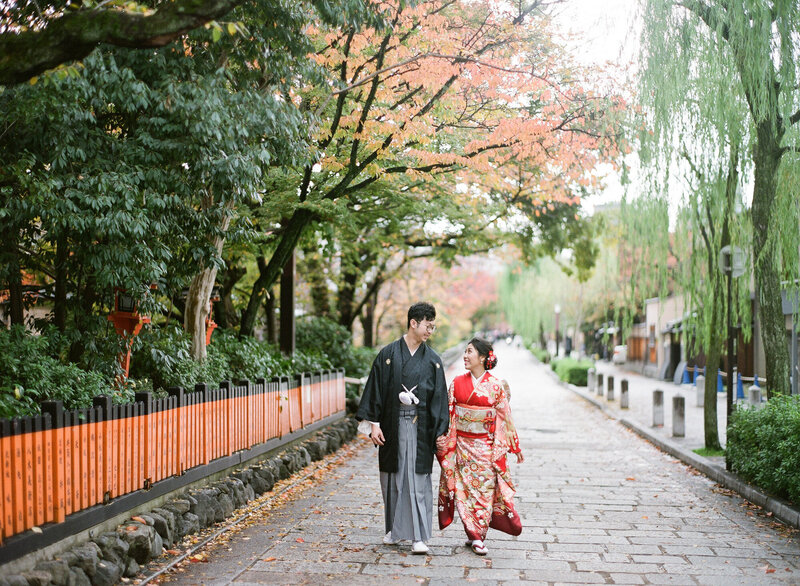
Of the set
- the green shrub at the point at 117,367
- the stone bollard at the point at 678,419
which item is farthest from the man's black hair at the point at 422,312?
the stone bollard at the point at 678,419

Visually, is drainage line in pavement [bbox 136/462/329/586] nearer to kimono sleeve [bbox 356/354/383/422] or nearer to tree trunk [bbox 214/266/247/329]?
kimono sleeve [bbox 356/354/383/422]

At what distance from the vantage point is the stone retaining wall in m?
4.89

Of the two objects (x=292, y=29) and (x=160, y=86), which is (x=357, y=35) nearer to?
(x=292, y=29)

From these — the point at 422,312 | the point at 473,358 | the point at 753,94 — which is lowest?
the point at 473,358

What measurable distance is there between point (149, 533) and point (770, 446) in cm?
658

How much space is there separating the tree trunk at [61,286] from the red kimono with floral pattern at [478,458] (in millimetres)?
4510

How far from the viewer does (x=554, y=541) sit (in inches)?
277

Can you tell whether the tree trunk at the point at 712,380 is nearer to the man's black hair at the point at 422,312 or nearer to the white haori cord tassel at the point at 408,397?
the man's black hair at the point at 422,312

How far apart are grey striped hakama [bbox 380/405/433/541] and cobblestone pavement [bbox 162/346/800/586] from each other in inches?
8.1

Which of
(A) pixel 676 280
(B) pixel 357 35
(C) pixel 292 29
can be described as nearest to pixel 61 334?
(C) pixel 292 29

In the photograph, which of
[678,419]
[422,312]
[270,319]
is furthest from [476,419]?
[270,319]

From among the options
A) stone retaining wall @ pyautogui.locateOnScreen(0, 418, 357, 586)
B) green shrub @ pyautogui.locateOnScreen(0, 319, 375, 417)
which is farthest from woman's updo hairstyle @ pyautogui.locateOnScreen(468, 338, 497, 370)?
green shrub @ pyautogui.locateOnScreen(0, 319, 375, 417)

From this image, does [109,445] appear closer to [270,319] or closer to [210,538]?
[210,538]

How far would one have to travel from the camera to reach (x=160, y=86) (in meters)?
7.65
